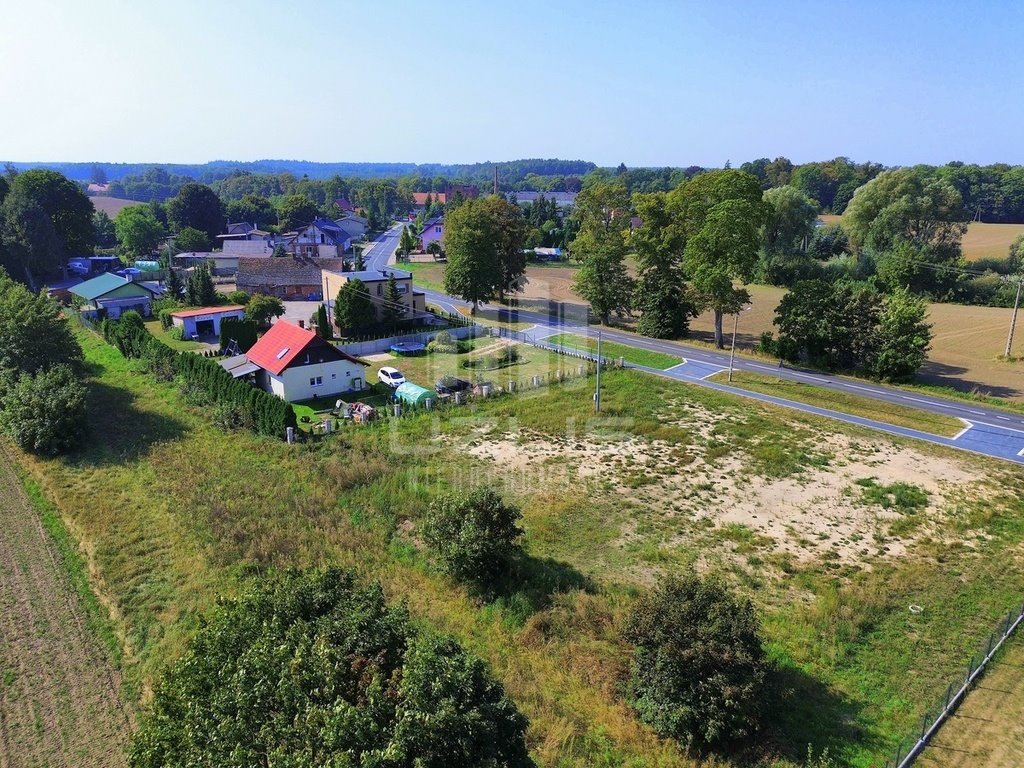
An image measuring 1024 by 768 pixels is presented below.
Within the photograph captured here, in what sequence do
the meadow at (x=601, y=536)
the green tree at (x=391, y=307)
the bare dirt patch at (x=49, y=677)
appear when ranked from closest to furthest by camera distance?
the bare dirt patch at (x=49, y=677), the meadow at (x=601, y=536), the green tree at (x=391, y=307)

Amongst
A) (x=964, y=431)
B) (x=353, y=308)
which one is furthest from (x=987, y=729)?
(x=353, y=308)

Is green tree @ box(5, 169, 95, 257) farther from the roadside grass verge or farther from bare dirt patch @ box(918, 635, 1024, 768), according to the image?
bare dirt patch @ box(918, 635, 1024, 768)

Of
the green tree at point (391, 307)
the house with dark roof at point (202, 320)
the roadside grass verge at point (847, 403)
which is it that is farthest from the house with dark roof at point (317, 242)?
the roadside grass verge at point (847, 403)

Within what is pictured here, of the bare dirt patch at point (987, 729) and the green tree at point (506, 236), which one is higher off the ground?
the green tree at point (506, 236)

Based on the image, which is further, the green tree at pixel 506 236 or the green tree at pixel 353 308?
the green tree at pixel 506 236

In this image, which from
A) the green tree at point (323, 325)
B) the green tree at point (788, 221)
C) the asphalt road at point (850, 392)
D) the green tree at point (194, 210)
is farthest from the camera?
the green tree at point (194, 210)

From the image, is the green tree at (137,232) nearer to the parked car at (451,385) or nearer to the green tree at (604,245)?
the green tree at (604,245)

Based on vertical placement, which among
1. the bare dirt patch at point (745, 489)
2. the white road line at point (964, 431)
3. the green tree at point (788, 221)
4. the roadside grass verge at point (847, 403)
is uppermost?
the green tree at point (788, 221)

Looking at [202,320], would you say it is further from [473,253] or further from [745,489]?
[745,489]
